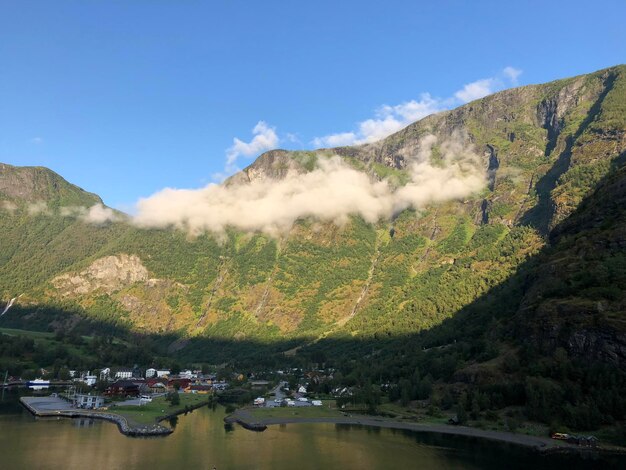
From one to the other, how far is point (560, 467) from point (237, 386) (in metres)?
122

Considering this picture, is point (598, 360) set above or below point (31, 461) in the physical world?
above

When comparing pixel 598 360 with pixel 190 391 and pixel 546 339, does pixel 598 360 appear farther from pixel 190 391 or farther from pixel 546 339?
pixel 190 391

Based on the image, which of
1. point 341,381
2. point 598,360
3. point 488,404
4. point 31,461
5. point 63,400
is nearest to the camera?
point 31,461

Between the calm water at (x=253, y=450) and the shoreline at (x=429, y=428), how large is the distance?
11.4ft

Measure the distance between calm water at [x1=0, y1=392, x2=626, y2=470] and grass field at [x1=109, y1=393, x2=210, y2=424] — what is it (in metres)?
7.18

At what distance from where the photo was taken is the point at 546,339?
368 ft

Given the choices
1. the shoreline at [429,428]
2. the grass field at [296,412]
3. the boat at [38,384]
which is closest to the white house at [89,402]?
the shoreline at [429,428]

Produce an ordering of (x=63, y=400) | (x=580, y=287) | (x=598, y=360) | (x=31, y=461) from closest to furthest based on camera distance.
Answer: (x=31, y=461)
(x=598, y=360)
(x=580, y=287)
(x=63, y=400)

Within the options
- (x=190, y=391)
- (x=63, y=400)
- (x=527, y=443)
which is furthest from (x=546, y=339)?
(x=63, y=400)

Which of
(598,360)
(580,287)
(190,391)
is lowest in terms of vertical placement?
(190,391)

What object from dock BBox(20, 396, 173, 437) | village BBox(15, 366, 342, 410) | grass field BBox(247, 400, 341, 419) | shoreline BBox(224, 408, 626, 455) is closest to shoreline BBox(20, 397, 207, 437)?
dock BBox(20, 396, 173, 437)

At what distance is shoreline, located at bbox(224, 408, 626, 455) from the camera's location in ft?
272

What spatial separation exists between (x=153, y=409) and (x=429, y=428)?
69.7m

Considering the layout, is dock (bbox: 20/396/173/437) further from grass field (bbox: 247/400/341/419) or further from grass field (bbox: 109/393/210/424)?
grass field (bbox: 247/400/341/419)
